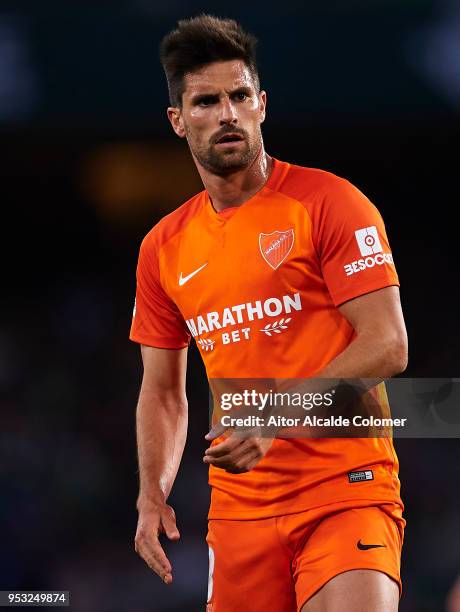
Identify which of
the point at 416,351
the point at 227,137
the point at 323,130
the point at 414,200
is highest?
the point at 227,137

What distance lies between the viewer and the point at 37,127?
9.52 meters

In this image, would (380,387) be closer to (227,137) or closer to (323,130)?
(227,137)

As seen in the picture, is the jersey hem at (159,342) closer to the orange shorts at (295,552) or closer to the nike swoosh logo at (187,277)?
the nike swoosh logo at (187,277)

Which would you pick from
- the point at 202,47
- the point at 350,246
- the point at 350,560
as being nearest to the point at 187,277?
the point at 350,246

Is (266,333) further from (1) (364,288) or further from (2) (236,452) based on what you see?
(2) (236,452)

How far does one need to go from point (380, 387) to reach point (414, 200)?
662 cm

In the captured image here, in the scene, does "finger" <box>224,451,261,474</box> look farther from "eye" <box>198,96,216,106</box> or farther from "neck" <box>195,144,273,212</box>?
"eye" <box>198,96,216,106</box>

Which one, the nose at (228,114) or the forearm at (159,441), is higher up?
the nose at (228,114)

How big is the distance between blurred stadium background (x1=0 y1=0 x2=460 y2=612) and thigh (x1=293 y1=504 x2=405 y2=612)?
4.55 meters

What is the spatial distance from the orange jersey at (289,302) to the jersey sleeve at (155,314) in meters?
0.21

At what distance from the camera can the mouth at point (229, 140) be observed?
3523 millimetres

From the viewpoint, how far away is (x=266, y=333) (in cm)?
335

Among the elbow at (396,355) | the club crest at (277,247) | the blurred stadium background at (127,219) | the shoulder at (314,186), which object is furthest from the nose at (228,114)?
the blurred stadium background at (127,219)

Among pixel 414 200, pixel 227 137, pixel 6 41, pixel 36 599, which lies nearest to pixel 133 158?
pixel 6 41
